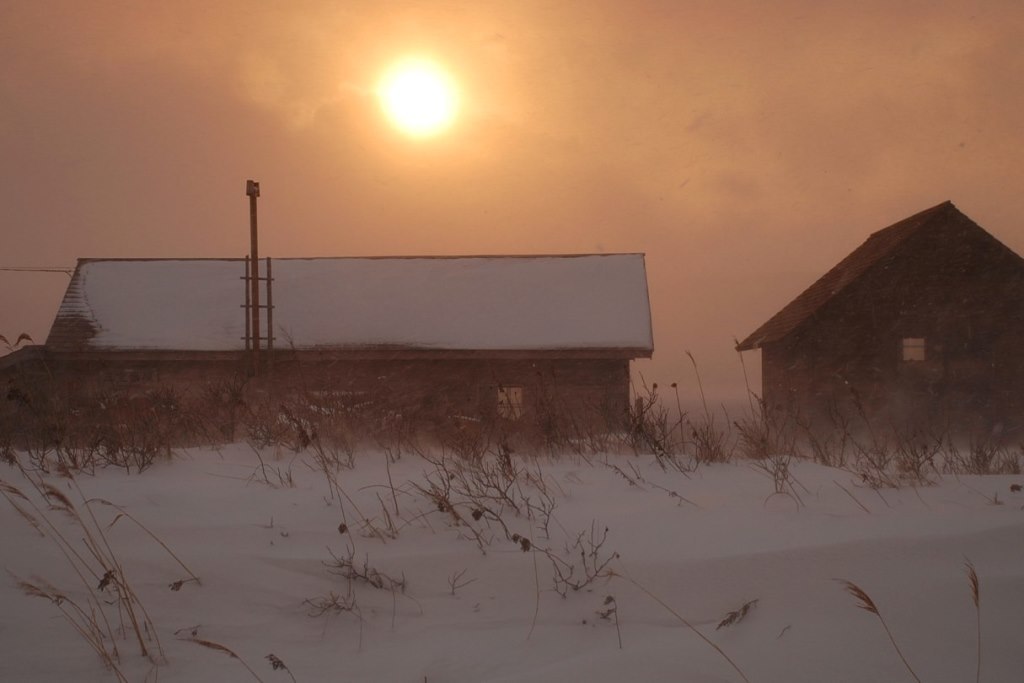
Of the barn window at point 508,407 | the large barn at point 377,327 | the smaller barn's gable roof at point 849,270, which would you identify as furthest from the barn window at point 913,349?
the barn window at point 508,407

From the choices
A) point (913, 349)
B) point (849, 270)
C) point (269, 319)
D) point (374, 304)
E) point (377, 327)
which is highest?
point (849, 270)

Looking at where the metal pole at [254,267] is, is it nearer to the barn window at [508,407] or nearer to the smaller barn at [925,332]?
the barn window at [508,407]

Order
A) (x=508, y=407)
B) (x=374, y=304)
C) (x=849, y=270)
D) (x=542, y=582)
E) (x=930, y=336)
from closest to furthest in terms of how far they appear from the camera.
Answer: (x=542, y=582)
(x=508, y=407)
(x=930, y=336)
(x=374, y=304)
(x=849, y=270)

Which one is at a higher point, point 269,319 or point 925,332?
point 269,319

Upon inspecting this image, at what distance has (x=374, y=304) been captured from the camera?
695 inches

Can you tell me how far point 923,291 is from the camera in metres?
16.7

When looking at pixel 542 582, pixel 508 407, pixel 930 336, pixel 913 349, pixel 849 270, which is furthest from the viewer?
pixel 849 270

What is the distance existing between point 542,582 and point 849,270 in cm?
1757

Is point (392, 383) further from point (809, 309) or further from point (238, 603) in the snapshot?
point (238, 603)

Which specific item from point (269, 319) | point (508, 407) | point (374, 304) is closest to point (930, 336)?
point (374, 304)

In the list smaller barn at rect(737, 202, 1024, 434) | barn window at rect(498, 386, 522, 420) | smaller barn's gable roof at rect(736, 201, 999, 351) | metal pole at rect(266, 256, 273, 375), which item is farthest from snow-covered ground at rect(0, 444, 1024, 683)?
smaller barn's gable roof at rect(736, 201, 999, 351)

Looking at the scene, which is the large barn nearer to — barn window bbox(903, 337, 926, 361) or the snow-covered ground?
barn window bbox(903, 337, 926, 361)

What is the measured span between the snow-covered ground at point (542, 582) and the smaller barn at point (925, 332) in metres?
14.0

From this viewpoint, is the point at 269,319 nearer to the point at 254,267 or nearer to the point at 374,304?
the point at 254,267
